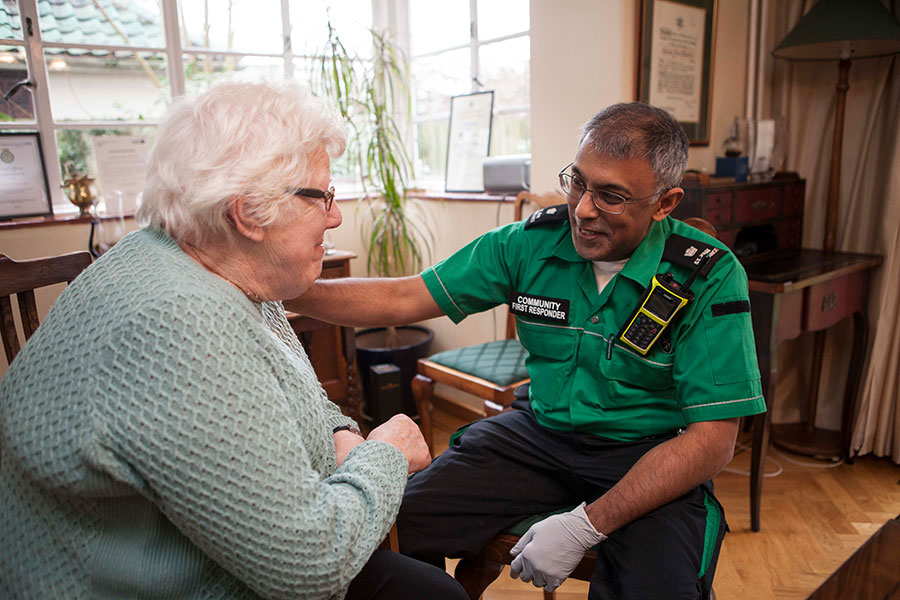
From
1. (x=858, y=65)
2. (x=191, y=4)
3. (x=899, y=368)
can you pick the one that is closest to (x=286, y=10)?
(x=191, y=4)

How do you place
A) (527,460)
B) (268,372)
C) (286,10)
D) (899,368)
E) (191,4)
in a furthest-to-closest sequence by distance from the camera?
(286,10) < (191,4) < (899,368) < (527,460) < (268,372)

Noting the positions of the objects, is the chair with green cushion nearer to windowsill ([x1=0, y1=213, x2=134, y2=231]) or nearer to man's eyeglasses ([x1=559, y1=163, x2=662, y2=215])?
man's eyeglasses ([x1=559, y1=163, x2=662, y2=215])

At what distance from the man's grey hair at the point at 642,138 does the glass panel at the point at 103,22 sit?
7.50 ft

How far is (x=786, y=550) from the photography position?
1979mm

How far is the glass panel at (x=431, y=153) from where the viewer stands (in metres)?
3.30

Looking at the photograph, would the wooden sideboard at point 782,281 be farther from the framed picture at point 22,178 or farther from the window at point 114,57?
the framed picture at point 22,178

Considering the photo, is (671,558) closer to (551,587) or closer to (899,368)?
(551,587)

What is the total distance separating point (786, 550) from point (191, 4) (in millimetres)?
3126

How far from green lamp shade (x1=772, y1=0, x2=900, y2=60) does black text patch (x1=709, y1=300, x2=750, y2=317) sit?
143cm

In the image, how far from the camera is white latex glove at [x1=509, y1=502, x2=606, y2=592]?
1.17m

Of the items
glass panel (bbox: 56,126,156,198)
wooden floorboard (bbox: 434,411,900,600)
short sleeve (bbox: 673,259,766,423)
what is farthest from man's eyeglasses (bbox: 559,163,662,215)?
glass panel (bbox: 56,126,156,198)

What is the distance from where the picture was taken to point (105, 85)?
272 cm

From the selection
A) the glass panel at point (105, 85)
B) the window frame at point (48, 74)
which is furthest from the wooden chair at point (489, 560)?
the glass panel at point (105, 85)

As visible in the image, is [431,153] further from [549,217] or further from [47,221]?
[549,217]
